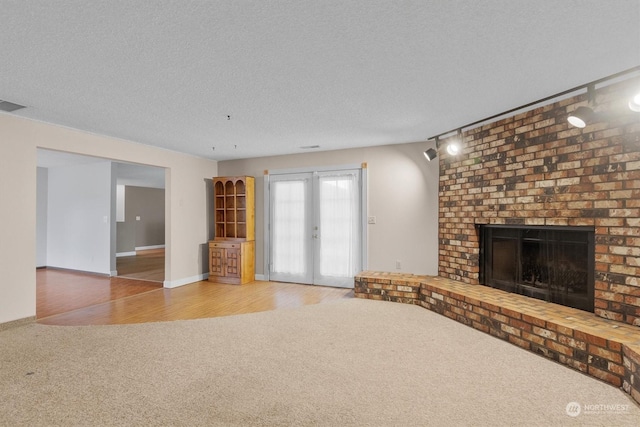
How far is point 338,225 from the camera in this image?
17.8 feet

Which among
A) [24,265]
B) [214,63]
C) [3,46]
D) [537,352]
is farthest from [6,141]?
[537,352]

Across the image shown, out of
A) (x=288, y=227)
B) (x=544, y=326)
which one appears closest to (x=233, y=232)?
(x=288, y=227)

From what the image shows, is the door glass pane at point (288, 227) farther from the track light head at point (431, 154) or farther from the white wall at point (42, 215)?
the white wall at point (42, 215)

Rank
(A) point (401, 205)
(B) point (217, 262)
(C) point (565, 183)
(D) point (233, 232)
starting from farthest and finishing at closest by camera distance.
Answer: (D) point (233, 232), (B) point (217, 262), (A) point (401, 205), (C) point (565, 183)

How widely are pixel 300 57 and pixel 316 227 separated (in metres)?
3.59

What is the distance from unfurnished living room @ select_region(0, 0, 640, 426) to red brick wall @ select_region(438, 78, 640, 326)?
0.07 feet

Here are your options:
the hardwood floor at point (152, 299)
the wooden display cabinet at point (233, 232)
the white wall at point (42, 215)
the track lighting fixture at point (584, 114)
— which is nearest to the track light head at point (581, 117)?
the track lighting fixture at point (584, 114)

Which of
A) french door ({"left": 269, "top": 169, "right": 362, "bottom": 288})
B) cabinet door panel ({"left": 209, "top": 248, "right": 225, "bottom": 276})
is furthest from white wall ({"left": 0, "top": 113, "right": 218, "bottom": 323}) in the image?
french door ({"left": 269, "top": 169, "right": 362, "bottom": 288})

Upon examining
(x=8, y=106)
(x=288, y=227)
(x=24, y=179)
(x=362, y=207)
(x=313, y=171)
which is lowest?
(x=288, y=227)

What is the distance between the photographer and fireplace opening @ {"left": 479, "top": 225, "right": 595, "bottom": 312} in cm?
294

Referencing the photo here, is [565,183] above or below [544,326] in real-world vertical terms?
above

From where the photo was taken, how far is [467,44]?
6.81 feet

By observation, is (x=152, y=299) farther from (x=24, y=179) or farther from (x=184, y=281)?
(x=24, y=179)

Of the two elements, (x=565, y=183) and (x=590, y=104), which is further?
(x=565, y=183)
